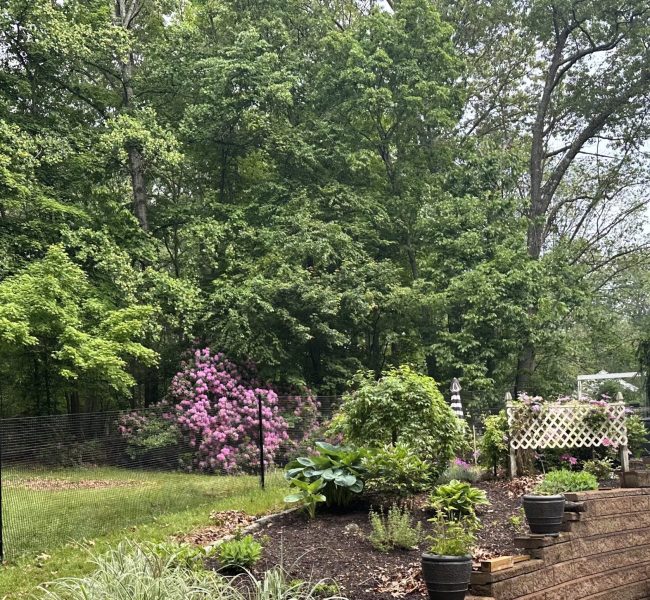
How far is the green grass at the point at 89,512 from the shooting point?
17.6 feet

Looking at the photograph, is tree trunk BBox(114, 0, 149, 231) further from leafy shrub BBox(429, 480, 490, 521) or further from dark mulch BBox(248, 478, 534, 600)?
leafy shrub BBox(429, 480, 490, 521)

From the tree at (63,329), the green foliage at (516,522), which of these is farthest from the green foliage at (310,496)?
the tree at (63,329)

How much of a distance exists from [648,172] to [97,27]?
1703 centimetres

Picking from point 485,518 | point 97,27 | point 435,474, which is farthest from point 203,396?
point 97,27

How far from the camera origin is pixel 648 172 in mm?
21875

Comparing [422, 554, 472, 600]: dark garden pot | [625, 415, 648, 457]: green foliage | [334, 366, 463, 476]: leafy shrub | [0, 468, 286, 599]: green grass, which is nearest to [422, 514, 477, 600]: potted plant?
[422, 554, 472, 600]: dark garden pot

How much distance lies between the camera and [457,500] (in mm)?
6047

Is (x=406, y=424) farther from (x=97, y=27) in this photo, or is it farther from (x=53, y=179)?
(x=97, y=27)

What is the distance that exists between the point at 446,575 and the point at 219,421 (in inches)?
305

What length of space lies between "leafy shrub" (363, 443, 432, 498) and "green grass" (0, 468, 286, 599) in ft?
4.79

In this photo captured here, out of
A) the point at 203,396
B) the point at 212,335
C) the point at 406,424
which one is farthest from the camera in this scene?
the point at 212,335

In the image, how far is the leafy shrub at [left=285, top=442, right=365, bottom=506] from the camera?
635 cm

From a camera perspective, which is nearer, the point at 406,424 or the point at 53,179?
the point at 406,424

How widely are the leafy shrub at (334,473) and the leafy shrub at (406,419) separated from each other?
57cm
